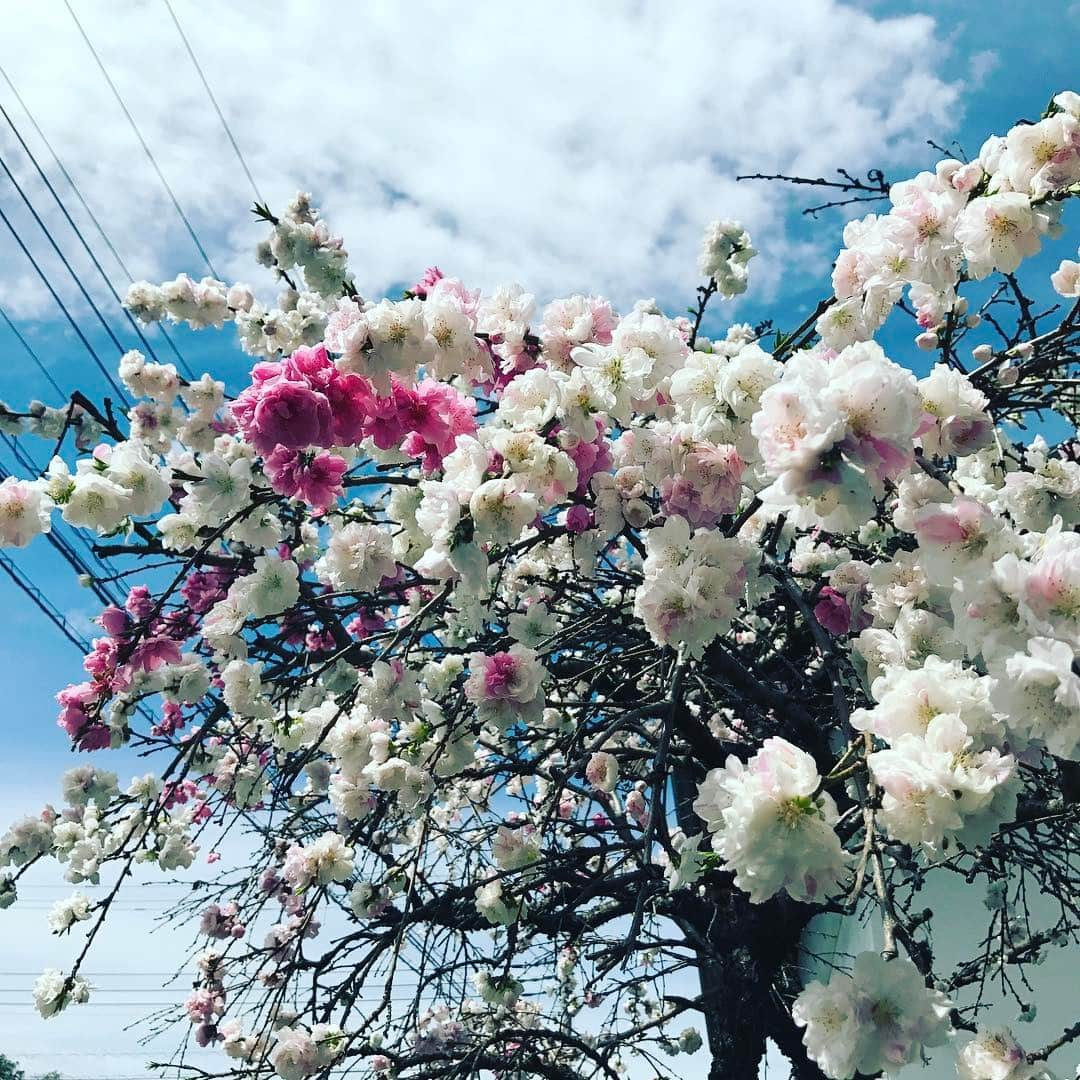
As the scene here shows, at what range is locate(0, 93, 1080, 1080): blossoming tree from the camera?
1324 millimetres

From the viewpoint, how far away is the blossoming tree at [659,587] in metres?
1.32

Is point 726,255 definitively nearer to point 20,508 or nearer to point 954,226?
point 954,226

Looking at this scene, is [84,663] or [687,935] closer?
[84,663]

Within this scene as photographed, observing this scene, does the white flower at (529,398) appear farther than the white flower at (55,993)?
No

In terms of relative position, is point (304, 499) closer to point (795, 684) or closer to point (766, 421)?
point (766, 421)

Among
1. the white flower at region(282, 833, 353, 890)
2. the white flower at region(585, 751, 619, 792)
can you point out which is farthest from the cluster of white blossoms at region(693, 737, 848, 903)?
the white flower at region(585, 751, 619, 792)

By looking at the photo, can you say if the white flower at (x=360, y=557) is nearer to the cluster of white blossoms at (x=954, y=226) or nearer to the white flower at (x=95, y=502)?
the white flower at (x=95, y=502)


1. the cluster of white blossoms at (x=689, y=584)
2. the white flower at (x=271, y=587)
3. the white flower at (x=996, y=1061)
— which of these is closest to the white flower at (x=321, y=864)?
the white flower at (x=271, y=587)

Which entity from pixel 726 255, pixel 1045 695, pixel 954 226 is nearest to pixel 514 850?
pixel 1045 695

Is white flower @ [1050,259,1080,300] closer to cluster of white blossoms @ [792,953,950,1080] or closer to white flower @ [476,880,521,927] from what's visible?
cluster of white blossoms @ [792,953,950,1080]

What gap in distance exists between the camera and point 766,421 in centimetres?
132

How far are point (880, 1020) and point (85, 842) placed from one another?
398 cm

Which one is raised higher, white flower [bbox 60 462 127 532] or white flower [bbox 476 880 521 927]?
white flower [bbox 60 462 127 532]

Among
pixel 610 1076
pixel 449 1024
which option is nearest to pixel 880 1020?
pixel 610 1076
